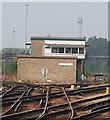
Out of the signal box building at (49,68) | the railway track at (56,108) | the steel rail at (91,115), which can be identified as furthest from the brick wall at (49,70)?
the steel rail at (91,115)

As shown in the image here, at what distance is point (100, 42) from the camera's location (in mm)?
129250

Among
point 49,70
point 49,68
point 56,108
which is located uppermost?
point 49,68

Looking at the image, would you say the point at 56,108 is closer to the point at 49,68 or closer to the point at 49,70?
the point at 49,70

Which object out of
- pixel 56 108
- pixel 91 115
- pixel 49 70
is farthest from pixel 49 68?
pixel 91 115

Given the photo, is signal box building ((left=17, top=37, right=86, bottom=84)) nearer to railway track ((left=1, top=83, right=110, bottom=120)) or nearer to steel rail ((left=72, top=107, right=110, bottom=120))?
railway track ((left=1, top=83, right=110, bottom=120))

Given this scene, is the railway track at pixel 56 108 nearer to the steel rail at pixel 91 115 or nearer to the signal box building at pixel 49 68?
the steel rail at pixel 91 115

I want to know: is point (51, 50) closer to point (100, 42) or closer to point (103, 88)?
point (103, 88)

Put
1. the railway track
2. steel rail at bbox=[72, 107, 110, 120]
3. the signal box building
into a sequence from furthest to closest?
the signal box building
the railway track
steel rail at bbox=[72, 107, 110, 120]

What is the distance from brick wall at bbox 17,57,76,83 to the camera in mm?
32875

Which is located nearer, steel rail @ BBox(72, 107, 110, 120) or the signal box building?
steel rail @ BBox(72, 107, 110, 120)

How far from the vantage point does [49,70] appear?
1318 inches

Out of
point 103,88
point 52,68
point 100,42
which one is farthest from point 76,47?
point 100,42

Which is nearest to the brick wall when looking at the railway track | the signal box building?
the signal box building

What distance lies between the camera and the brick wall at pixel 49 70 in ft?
108
